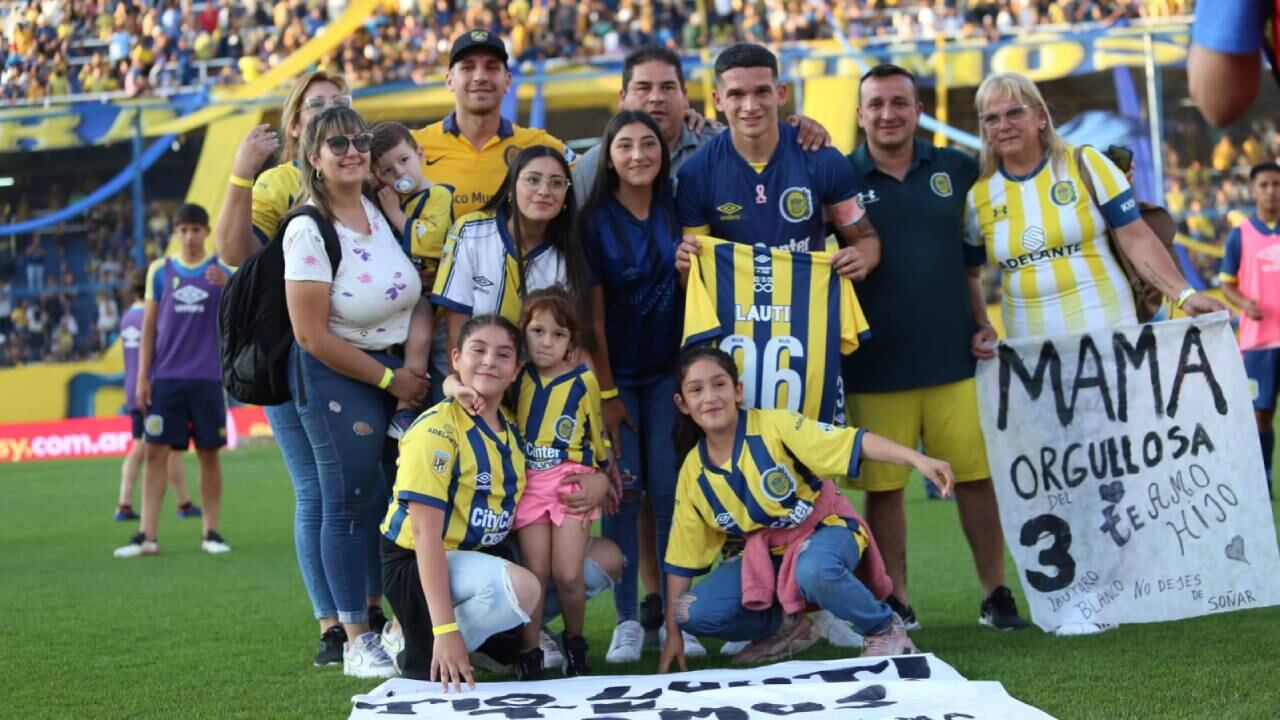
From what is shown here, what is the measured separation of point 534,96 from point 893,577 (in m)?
17.6

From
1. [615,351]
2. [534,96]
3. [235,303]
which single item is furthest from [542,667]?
[534,96]

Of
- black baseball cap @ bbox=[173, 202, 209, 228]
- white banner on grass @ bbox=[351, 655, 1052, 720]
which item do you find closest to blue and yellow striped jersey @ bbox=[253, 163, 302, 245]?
white banner on grass @ bbox=[351, 655, 1052, 720]

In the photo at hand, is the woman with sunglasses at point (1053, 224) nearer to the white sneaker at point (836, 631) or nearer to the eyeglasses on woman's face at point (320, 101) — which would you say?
the white sneaker at point (836, 631)

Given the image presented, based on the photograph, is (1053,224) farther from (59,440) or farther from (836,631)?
(59,440)

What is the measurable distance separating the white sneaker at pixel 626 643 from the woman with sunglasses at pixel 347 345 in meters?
0.77

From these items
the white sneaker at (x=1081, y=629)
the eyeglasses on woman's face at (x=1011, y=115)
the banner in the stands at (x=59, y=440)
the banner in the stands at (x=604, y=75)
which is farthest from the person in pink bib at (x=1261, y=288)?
the banner in the stands at (x=59, y=440)

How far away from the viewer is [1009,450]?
17.6 ft

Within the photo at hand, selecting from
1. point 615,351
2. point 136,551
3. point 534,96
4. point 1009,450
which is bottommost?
point 136,551

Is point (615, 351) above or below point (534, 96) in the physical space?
below

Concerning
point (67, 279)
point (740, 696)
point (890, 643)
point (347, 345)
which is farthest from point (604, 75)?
point (740, 696)

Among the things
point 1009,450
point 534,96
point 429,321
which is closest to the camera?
point 429,321

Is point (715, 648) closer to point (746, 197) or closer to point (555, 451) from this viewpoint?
point (555, 451)

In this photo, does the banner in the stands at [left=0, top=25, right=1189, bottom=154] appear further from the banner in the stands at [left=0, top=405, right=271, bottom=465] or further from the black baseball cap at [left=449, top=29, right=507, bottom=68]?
the black baseball cap at [left=449, top=29, right=507, bottom=68]

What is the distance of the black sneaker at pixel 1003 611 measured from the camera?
5355mm
